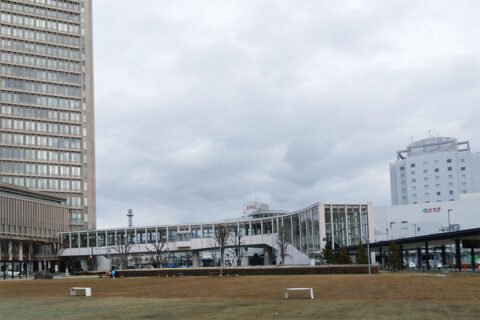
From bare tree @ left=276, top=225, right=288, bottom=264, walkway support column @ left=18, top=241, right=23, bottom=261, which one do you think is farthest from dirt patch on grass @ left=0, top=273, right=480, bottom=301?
walkway support column @ left=18, top=241, right=23, bottom=261

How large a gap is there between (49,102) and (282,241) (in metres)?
86.0

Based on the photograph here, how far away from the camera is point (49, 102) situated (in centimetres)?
16525

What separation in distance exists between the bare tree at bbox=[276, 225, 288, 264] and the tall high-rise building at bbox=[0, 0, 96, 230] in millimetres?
68929

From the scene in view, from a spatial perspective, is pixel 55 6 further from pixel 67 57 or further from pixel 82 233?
pixel 82 233

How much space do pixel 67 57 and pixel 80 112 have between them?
16222 millimetres

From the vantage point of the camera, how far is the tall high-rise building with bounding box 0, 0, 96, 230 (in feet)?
522

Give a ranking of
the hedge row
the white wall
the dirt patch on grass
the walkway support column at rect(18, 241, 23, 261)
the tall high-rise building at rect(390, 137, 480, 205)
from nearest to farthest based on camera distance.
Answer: the dirt patch on grass
the hedge row
the walkway support column at rect(18, 241, 23, 261)
the white wall
the tall high-rise building at rect(390, 137, 480, 205)

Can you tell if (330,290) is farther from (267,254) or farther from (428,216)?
(428,216)

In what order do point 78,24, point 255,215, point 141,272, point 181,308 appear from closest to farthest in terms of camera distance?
point 181,308 → point 141,272 → point 78,24 → point 255,215

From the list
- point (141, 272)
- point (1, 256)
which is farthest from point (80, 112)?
point (141, 272)

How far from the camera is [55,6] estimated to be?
171m

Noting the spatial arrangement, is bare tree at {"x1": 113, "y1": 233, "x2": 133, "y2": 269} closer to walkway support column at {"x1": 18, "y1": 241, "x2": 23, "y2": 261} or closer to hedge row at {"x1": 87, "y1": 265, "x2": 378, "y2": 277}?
walkway support column at {"x1": 18, "y1": 241, "x2": 23, "y2": 261}

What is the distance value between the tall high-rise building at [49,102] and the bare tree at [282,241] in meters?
68.9

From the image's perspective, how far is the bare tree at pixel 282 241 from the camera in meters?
110
